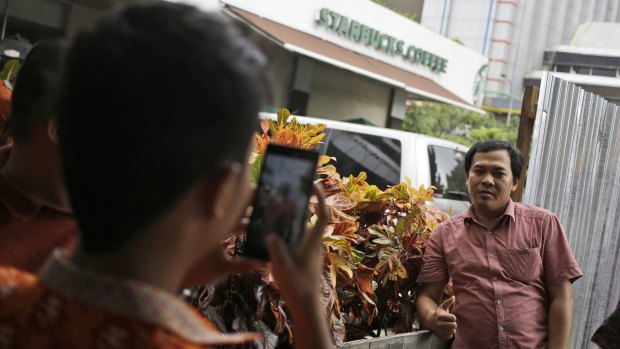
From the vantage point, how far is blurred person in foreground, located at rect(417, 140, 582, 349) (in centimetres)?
352

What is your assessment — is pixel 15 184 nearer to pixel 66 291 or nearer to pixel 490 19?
pixel 66 291

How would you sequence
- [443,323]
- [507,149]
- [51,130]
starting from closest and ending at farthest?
1. [51,130]
2. [443,323]
3. [507,149]

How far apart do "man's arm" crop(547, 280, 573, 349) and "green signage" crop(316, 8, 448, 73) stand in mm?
11803

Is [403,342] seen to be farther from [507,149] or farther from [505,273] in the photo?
[507,149]

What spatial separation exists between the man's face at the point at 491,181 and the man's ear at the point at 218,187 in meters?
2.78

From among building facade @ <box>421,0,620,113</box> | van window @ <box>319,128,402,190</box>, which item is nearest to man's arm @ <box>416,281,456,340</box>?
van window @ <box>319,128,402,190</box>

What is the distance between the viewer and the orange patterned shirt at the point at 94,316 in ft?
3.40

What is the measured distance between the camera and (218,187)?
3.62 feet

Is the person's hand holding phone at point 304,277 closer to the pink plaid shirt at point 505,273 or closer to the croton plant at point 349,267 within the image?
the croton plant at point 349,267

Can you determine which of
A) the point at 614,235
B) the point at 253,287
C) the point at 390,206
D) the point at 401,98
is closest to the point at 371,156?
the point at 614,235

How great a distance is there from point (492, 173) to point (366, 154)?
14.3ft

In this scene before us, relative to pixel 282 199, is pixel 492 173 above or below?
above

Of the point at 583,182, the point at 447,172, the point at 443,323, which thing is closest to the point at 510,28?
the point at 447,172

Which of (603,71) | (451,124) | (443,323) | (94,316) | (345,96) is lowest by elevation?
(443,323)
